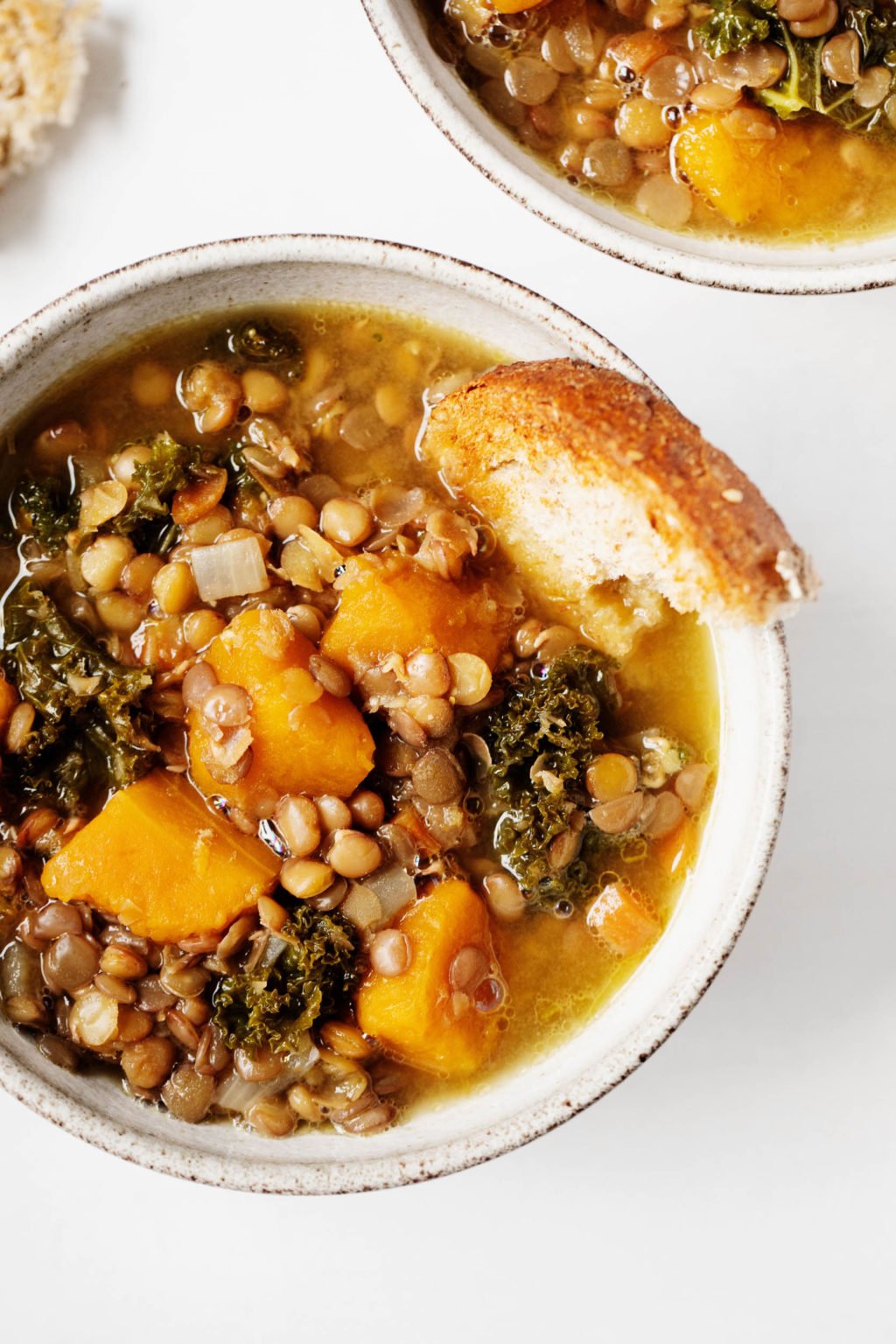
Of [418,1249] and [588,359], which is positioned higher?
[588,359]

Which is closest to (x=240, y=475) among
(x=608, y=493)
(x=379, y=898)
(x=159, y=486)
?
(x=159, y=486)

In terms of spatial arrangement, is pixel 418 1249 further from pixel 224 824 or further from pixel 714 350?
pixel 714 350

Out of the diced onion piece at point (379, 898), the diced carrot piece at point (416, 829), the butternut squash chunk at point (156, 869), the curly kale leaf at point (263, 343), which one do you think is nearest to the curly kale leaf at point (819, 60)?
the curly kale leaf at point (263, 343)

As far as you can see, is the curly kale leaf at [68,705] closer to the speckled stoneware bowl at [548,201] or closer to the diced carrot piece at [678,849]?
the diced carrot piece at [678,849]

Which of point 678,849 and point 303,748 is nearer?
point 303,748

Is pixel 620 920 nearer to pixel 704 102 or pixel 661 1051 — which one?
pixel 661 1051

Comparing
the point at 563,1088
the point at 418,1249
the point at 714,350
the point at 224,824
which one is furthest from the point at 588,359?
the point at 418,1249
